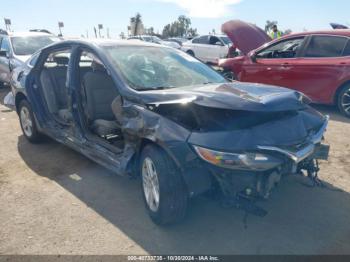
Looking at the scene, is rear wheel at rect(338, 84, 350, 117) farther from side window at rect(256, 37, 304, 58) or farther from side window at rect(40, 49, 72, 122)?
side window at rect(40, 49, 72, 122)

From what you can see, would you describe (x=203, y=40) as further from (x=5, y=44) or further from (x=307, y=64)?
(x=307, y=64)

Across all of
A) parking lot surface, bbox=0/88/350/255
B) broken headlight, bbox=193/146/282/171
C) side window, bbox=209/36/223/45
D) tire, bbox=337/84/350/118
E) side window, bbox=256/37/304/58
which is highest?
side window, bbox=256/37/304/58

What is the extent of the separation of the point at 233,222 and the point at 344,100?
15.5 feet

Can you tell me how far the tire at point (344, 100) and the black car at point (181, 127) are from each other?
3788 millimetres

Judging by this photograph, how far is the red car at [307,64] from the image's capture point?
6.59 meters

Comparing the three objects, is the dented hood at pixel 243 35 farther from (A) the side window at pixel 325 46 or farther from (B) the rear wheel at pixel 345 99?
(B) the rear wheel at pixel 345 99

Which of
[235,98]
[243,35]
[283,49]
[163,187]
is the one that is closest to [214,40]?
[243,35]

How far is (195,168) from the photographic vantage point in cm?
265

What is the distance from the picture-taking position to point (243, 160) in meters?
2.49

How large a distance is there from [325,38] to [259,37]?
2008mm

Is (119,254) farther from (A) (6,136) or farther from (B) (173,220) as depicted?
(A) (6,136)

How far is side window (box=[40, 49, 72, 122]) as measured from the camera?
4840 millimetres

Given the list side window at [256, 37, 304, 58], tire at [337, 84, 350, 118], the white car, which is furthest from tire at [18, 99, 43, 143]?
the white car

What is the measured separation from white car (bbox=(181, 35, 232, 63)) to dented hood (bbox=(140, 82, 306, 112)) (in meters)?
12.8
